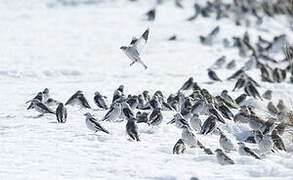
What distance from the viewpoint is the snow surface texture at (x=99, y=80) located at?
27.6 feet

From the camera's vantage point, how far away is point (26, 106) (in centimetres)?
1237

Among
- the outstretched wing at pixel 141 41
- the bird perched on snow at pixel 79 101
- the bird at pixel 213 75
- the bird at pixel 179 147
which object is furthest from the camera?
the bird at pixel 213 75

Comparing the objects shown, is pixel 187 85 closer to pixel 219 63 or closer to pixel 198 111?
pixel 198 111

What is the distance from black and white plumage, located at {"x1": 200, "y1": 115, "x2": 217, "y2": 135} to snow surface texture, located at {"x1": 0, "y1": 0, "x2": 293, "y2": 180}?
133mm

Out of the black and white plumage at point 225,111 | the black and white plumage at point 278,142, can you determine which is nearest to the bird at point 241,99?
the black and white plumage at point 225,111

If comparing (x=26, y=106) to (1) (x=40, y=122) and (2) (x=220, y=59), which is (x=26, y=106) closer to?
(1) (x=40, y=122)

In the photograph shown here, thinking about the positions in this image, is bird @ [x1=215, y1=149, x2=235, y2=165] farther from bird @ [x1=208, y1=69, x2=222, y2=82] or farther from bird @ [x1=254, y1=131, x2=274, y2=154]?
bird @ [x1=208, y1=69, x2=222, y2=82]

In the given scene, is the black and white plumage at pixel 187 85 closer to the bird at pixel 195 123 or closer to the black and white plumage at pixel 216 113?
the black and white plumage at pixel 216 113

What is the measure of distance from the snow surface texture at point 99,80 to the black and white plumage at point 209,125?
133 mm

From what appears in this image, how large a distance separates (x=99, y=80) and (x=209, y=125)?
5.77 m

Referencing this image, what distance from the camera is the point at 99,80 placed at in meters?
16.0

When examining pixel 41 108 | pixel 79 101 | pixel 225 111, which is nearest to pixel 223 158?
pixel 225 111

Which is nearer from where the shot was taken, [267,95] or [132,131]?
[132,131]

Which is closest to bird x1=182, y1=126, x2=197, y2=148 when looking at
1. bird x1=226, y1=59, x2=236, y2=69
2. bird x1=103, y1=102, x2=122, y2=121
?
bird x1=103, y1=102, x2=122, y2=121
